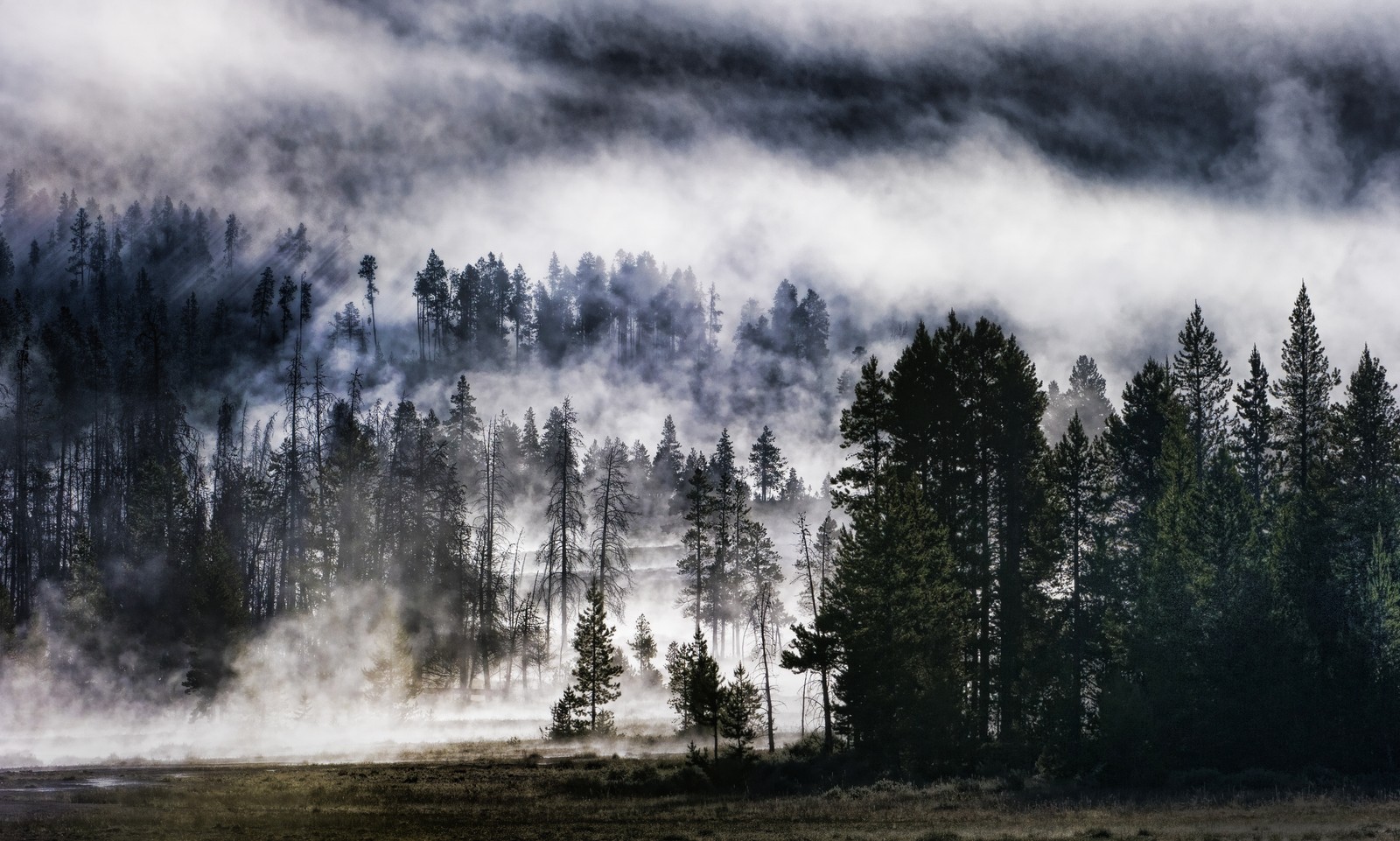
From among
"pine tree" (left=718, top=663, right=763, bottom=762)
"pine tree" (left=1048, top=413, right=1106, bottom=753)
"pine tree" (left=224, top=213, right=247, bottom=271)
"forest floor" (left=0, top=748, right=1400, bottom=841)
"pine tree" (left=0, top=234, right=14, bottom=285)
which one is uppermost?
"pine tree" (left=224, top=213, right=247, bottom=271)

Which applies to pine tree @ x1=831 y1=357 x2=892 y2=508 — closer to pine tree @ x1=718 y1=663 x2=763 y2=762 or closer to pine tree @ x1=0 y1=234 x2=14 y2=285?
pine tree @ x1=718 y1=663 x2=763 y2=762

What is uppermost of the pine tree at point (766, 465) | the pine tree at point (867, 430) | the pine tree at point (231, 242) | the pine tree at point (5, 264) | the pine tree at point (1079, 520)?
the pine tree at point (231, 242)

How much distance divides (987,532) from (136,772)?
127 feet

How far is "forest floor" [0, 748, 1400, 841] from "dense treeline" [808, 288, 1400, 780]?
13.1ft

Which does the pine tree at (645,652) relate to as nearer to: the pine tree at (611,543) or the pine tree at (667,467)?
the pine tree at (611,543)

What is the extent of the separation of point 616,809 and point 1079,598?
20.6m

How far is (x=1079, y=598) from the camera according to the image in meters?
42.0

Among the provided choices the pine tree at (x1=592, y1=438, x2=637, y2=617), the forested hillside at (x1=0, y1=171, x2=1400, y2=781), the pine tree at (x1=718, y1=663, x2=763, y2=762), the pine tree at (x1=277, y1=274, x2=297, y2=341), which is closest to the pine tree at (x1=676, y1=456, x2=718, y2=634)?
the forested hillside at (x1=0, y1=171, x2=1400, y2=781)

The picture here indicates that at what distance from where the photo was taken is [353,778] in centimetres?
4112

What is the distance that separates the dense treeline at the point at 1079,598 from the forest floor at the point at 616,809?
13.1 ft

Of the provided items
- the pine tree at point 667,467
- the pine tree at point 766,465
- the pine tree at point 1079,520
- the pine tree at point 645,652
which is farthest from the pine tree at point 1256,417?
the pine tree at point 667,467

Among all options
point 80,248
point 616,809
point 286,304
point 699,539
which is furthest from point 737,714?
point 80,248

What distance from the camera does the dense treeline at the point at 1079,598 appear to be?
3922cm

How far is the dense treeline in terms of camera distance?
129 feet
